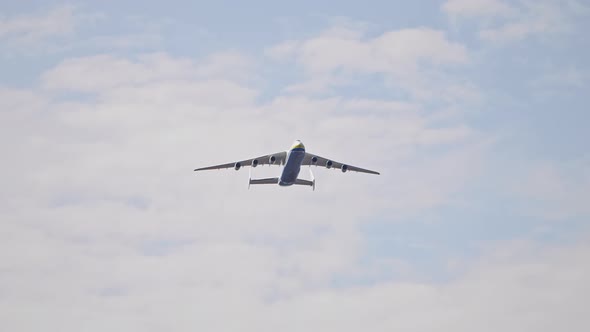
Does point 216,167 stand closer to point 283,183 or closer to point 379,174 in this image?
point 283,183

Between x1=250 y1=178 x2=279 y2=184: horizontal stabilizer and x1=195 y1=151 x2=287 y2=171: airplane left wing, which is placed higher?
x1=195 y1=151 x2=287 y2=171: airplane left wing

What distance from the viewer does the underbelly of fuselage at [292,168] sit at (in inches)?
3297

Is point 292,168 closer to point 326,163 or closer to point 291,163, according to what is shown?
Answer: point 291,163

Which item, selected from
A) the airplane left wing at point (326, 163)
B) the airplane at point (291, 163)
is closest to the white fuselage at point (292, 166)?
the airplane at point (291, 163)

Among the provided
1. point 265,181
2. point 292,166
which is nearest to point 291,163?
point 292,166

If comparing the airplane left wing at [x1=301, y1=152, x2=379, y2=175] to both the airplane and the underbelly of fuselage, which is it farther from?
the underbelly of fuselage

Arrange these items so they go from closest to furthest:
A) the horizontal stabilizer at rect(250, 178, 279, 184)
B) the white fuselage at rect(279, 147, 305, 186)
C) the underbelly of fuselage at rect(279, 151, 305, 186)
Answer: the white fuselage at rect(279, 147, 305, 186), the underbelly of fuselage at rect(279, 151, 305, 186), the horizontal stabilizer at rect(250, 178, 279, 184)

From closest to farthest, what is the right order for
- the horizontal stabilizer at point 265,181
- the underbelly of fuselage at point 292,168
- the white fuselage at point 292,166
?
the white fuselage at point 292,166 → the underbelly of fuselage at point 292,168 → the horizontal stabilizer at point 265,181

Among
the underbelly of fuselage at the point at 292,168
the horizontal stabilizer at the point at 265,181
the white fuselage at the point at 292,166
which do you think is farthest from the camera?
the horizontal stabilizer at the point at 265,181

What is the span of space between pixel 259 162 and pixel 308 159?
5.10 metres

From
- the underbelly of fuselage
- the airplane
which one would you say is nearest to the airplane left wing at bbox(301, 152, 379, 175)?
the airplane

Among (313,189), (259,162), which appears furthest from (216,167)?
(313,189)

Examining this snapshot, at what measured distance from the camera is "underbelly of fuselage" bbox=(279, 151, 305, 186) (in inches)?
3297

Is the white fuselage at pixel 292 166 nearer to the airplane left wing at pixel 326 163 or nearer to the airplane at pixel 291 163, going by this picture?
the airplane at pixel 291 163
